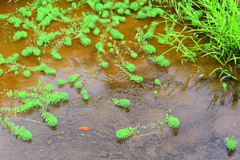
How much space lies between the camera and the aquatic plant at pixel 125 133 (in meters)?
3.62

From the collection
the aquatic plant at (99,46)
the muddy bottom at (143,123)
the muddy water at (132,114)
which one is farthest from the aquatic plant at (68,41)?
the muddy bottom at (143,123)

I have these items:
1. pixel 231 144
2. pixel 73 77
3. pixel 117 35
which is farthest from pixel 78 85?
pixel 231 144

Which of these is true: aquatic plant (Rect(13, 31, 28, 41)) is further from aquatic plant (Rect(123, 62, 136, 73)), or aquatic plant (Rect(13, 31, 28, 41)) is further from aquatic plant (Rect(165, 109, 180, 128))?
aquatic plant (Rect(165, 109, 180, 128))

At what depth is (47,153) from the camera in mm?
3535

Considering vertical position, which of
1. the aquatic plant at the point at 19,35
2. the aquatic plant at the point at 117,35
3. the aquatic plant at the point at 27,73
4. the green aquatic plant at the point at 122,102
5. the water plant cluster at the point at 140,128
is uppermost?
the aquatic plant at the point at 19,35

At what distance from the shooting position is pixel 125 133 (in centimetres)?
364

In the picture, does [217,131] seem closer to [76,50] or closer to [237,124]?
[237,124]

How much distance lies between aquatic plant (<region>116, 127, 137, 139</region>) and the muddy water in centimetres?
7

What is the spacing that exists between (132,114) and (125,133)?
400 millimetres

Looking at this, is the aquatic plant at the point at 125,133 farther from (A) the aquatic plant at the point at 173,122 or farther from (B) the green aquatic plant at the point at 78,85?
(B) the green aquatic plant at the point at 78,85

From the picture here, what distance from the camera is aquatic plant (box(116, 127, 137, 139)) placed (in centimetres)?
362

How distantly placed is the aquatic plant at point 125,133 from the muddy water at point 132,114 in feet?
0.24

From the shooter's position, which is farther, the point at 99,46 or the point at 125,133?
the point at 99,46

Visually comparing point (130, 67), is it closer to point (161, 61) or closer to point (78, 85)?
point (161, 61)
